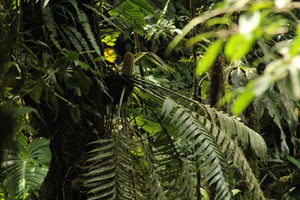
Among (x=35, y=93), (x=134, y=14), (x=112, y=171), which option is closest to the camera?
(x=35, y=93)

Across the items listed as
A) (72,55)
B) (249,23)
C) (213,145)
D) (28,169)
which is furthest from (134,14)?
(249,23)

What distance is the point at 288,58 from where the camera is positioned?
277 millimetres

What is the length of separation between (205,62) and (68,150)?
2.34 feet

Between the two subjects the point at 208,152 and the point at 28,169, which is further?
the point at 208,152

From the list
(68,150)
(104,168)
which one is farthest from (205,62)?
(68,150)

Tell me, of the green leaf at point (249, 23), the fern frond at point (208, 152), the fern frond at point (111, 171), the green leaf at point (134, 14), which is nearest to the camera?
the green leaf at point (249, 23)

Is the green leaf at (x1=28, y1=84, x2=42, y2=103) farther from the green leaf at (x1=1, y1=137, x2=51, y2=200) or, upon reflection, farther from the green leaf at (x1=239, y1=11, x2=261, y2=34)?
the green leaf at (x1=239, y1=11, x2=261, y2=34)

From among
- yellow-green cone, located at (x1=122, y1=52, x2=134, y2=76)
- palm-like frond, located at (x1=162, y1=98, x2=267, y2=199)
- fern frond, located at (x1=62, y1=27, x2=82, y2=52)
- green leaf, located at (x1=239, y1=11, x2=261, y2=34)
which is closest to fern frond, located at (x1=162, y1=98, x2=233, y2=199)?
palm-like frond, located at (x1=162, y1=98, x2=267, y2=199)

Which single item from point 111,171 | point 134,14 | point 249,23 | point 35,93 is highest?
point 134,14

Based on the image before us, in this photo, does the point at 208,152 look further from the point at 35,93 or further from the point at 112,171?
the point at 35,93

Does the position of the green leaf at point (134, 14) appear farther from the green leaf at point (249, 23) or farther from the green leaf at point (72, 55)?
the green leaf at point (249, 23)

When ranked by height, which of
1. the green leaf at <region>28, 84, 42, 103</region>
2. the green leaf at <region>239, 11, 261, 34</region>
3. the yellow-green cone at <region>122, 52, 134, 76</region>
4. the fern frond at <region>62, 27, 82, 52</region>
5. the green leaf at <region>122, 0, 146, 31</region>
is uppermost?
the green leaf at <region>122, 0, 146, 31</region>

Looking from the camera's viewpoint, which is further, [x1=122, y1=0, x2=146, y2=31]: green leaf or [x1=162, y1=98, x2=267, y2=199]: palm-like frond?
[x1=122, y1=0, x2=146, y2=31]: green leaf

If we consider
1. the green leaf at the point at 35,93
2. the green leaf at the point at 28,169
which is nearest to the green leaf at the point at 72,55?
the green leaf at the point at 35,93
